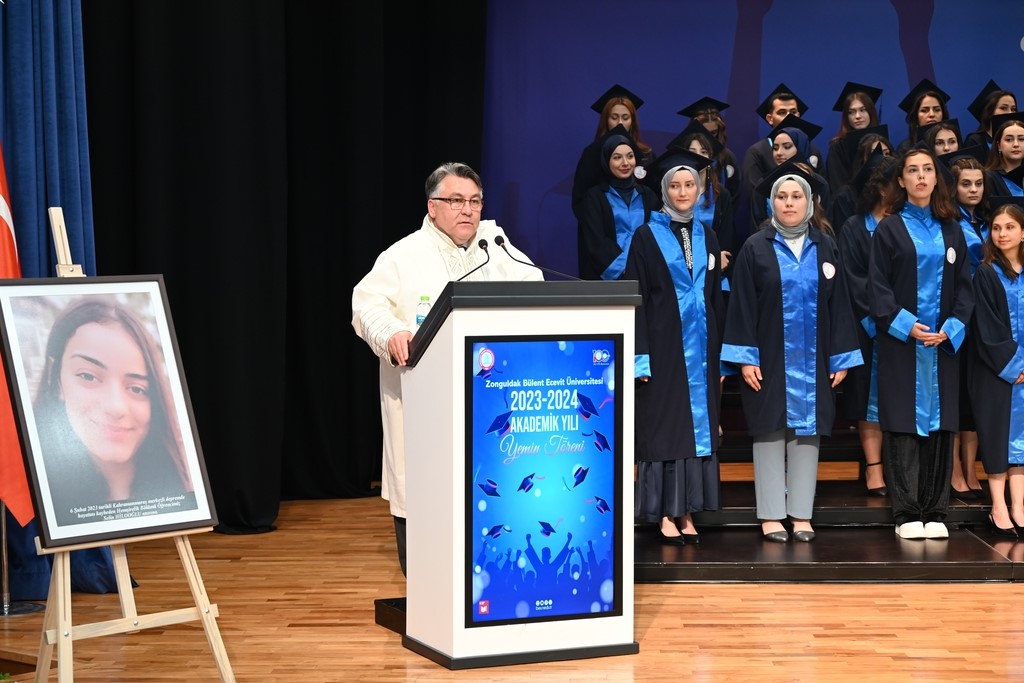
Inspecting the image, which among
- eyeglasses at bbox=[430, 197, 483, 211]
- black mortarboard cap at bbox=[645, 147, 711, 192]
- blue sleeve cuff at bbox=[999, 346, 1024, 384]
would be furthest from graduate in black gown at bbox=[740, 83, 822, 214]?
eyeglasses at bbox=[430, 197, 483, 211]

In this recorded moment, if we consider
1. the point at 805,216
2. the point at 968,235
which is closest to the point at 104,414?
the point at 805,216

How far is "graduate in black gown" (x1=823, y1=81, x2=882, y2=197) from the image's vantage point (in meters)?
6.70

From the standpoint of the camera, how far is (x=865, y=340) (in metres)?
5.27

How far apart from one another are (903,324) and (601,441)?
1.98 metres

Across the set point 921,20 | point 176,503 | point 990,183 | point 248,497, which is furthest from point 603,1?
point 176,503

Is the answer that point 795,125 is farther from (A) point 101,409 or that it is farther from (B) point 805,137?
(A) point 101,409

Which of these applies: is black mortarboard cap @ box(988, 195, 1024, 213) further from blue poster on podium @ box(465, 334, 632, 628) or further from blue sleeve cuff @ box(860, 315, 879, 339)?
blue poster on podium @ box(465, 334, 632, 628)

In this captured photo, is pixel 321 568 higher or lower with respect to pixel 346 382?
lower

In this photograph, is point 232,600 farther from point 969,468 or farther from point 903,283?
point 969,468

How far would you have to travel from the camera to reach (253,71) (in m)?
5.49

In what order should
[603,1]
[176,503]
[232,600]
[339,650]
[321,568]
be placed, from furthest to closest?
[603,1]
[321,568]
[232,600]
[339,650]
[176,503]

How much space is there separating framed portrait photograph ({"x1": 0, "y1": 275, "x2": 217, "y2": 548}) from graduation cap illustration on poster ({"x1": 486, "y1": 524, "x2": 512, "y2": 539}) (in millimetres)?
752

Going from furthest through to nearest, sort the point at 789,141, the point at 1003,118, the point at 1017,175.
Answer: the point at 789,141 → the point at 1003,118 → the point at 1017,175

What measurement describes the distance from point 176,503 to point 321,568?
1.65m
